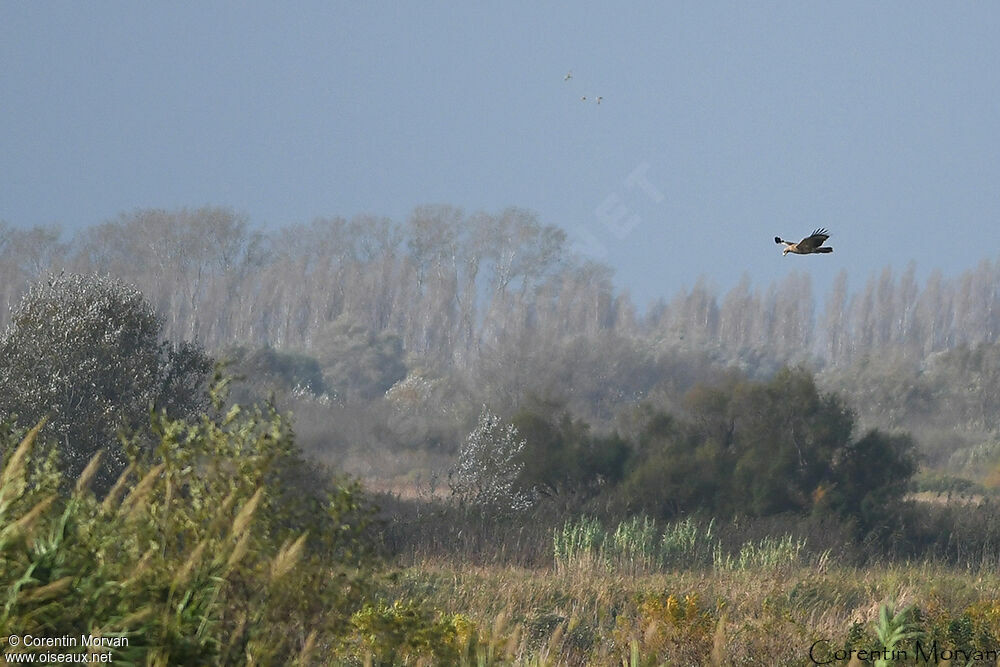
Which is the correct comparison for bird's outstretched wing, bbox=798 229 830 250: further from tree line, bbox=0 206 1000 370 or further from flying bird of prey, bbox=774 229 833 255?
tree line, bbox=0 206 1000 370

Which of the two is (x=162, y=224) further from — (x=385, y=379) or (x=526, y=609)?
(x=526, y=609)

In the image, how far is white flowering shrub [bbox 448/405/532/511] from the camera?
2097cm

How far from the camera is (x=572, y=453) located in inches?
880

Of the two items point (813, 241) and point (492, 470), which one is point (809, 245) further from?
point (492, 470)

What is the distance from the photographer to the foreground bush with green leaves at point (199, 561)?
4.50 metres

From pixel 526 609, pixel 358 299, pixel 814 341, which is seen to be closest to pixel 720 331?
pixel 814 341

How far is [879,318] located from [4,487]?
325 ft

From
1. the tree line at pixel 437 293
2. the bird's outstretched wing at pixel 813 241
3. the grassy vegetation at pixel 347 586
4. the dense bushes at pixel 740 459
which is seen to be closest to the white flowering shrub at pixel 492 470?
the dense bushes at pixel 740 459

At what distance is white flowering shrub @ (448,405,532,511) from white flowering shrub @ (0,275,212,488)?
15.6ft

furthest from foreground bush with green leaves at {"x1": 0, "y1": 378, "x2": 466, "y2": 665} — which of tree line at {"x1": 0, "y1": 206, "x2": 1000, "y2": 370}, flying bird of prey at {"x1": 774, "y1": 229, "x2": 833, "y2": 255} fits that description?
tree line at {"x1": 0, "y1": 206, "x2": 1000, "y2": 370}

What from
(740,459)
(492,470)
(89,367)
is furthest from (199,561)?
(492,470)

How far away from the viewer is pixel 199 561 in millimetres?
4797

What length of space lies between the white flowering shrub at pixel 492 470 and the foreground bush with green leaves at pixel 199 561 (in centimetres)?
1413

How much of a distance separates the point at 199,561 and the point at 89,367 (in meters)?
15.1
